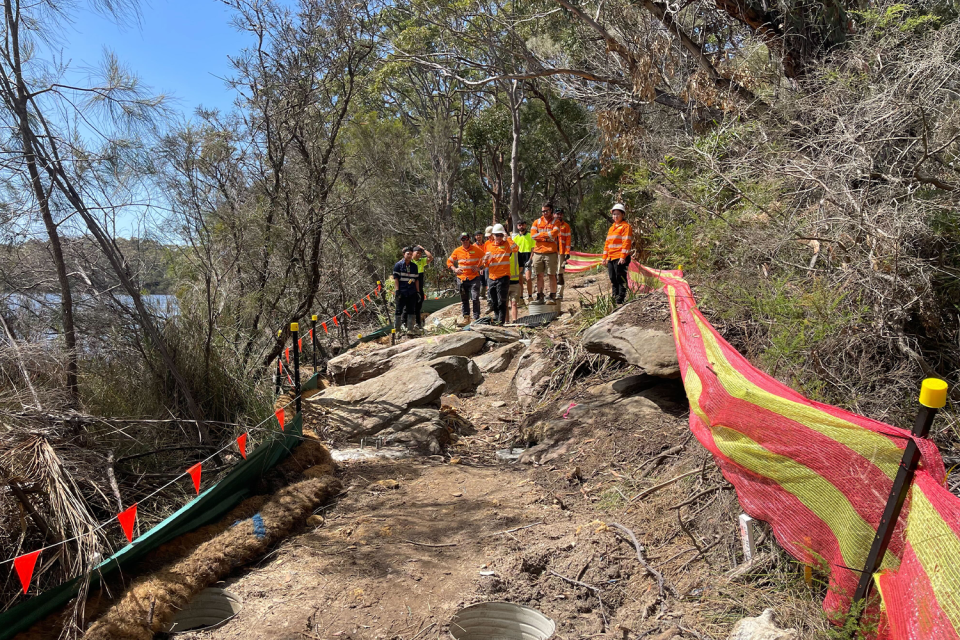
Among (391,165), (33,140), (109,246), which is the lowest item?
(109,246)

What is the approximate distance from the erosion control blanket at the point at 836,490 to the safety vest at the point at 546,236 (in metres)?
7.16

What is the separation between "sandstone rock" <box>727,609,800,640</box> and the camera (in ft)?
8.83

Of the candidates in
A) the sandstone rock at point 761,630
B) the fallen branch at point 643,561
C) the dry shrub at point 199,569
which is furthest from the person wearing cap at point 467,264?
the sandstone rock at point 761,630

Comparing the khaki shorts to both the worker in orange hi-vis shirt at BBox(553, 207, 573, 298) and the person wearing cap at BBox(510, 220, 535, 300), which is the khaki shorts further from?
the person wearing cap at BBox(510, 220, 535, 300)

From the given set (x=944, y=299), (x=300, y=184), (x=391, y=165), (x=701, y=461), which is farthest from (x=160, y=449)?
(x=391, y=165)

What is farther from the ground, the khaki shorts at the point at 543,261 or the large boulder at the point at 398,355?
the khaki shorts at the point at 543,261

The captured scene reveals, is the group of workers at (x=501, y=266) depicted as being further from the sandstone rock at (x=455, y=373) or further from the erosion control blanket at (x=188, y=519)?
the erosion control blanket at (x=188, y=519)

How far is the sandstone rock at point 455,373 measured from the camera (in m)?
8.45

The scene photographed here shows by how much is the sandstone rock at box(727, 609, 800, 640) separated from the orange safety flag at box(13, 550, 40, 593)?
3381 mm

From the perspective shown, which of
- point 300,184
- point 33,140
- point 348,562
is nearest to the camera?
point 348,562

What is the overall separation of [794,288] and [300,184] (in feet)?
19.6

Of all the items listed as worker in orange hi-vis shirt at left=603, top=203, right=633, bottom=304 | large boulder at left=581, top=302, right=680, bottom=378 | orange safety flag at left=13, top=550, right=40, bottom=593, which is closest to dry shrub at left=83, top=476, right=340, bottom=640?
orange safety flag at left=13, top=550, right=40, bottom=593

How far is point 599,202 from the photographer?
72.8 ft

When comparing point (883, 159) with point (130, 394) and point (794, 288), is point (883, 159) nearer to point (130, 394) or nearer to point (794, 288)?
point (794, 288)
